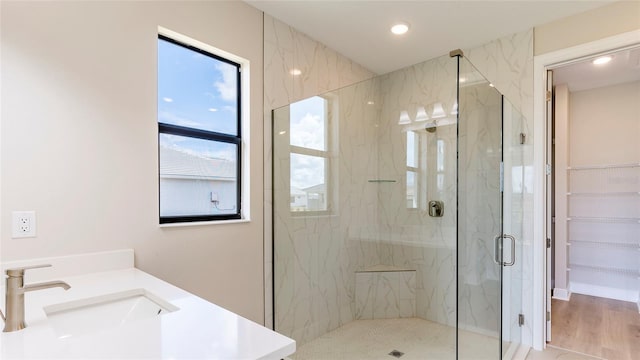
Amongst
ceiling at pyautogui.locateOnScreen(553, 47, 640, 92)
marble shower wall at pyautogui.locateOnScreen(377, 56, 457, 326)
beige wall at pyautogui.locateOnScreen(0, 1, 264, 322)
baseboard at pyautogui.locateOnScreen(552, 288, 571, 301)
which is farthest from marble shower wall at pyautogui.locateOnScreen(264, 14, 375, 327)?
baseboard at pyautogui.locateOnScreen(552, 288, 571, 301)

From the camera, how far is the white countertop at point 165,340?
2.64 feet

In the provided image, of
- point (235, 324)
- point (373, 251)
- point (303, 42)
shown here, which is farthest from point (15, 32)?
point (373, 251)

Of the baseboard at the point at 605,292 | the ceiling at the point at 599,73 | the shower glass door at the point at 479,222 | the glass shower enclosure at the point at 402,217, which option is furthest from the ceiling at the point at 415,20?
the baseboard at the point at 605,292

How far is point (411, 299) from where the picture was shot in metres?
3.22

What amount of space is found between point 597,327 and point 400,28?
10.7 ft

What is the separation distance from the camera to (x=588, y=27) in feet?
7.98

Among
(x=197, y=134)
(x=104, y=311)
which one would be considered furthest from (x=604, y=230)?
(x=104, y=311)

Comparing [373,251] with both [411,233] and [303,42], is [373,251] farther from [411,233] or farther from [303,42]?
[303,42]

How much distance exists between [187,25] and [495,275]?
9.06 ft

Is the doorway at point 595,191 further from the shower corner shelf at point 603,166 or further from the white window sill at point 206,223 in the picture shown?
the white window sill at point 206,223

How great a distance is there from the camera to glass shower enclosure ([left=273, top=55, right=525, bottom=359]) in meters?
2.46

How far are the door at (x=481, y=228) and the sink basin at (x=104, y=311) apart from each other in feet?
6.61

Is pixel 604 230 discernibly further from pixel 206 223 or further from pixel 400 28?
pixel 206 223

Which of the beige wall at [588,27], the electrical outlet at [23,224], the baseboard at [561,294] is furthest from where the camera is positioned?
the baseboard at [561,294]
